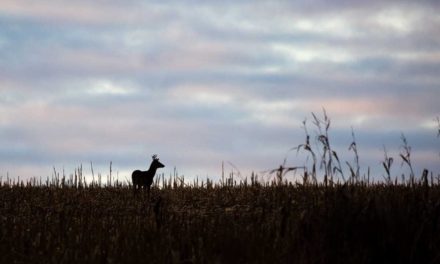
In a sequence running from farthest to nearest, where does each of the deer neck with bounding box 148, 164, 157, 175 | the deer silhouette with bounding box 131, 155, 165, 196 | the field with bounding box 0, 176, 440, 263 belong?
the deer neck with bounding box 148, 164, 157, 175 → the deer silhouette with bounding box 131, 155, 165, 196 → the field with bounding box 0, 176, 440, 263

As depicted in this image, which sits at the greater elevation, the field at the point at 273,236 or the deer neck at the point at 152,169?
the deer neck at the point at 152,169

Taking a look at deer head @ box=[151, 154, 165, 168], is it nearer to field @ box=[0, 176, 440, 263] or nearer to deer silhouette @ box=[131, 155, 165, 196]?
deer silhouette @ box=[131, 155, 165, 196]

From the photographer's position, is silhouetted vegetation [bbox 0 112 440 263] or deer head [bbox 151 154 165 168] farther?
deer head [bbox 151 154 165 168]

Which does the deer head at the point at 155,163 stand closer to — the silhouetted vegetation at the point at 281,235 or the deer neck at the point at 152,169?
the deer neck at the point at 152,169

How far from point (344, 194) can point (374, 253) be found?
0.69 metres

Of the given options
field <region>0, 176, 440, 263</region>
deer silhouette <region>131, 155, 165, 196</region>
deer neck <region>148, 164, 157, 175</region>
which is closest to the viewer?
field <region>0, 176, 440, 263</region>

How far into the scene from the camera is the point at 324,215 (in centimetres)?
712

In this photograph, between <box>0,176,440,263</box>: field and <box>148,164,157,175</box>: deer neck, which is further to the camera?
<box>148,164,157,175</box>: deer neck

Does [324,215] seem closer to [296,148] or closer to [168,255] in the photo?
[296,148]

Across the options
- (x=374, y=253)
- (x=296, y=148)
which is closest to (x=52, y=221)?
(x=296, y=148)

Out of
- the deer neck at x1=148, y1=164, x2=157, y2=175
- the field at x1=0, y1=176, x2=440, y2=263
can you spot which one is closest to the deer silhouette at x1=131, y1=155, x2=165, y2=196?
the deer neck at x1=148, y1=164, x2=157, y2=175

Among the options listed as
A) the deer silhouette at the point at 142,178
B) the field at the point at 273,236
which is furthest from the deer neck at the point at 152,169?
the field at the point at 273,236

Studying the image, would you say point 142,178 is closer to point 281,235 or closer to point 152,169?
point 152,169

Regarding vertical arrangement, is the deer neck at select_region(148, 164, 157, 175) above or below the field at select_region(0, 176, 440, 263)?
above
